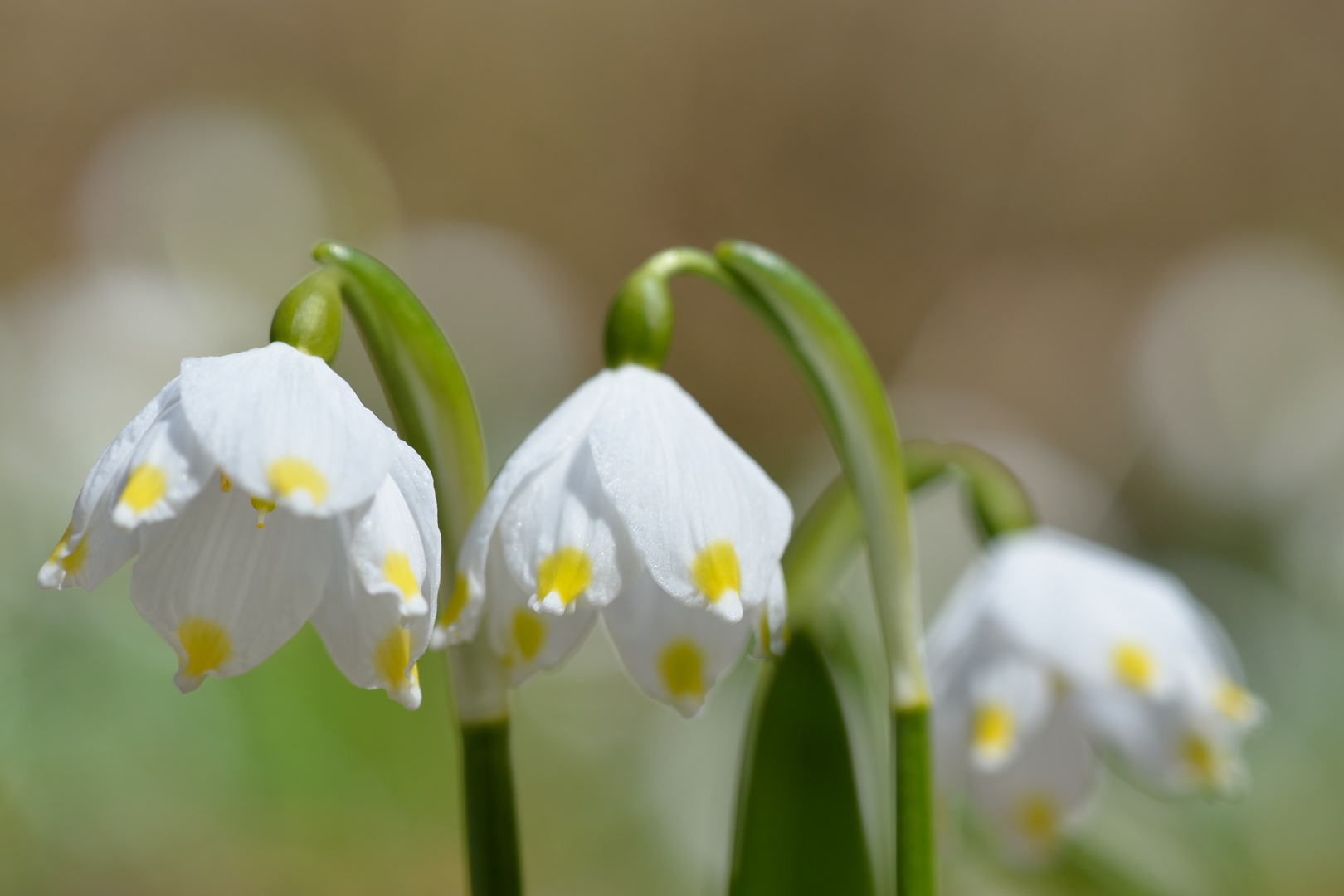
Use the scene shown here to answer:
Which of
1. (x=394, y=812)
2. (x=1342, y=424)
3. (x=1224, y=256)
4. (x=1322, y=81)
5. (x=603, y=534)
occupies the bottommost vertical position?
(x=394, y=812)

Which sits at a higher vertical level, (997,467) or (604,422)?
(604,422)

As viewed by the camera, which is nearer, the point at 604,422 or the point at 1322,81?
the point at 604,422

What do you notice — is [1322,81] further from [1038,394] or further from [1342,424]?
[1342,424]

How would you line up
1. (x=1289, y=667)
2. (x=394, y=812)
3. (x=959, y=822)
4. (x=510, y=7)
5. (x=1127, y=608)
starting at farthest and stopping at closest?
1. (x=510, y=7)
2. (x=1289, y=667)
3. (x=394, y=812)
4. (x=959, y=822)
5. (x=1127, y=608)

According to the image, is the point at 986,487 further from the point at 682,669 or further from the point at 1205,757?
the point at 682,669

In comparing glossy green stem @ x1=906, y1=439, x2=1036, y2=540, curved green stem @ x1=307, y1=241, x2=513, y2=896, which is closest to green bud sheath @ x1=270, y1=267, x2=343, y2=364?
curved green stem @ x1=307, y1=241, x2=513, y2=896

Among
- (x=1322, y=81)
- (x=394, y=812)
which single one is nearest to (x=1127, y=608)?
(x=394, y=812)

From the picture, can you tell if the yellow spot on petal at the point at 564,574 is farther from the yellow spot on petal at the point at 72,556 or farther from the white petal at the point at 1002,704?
the white petal at the point at 1002,704
